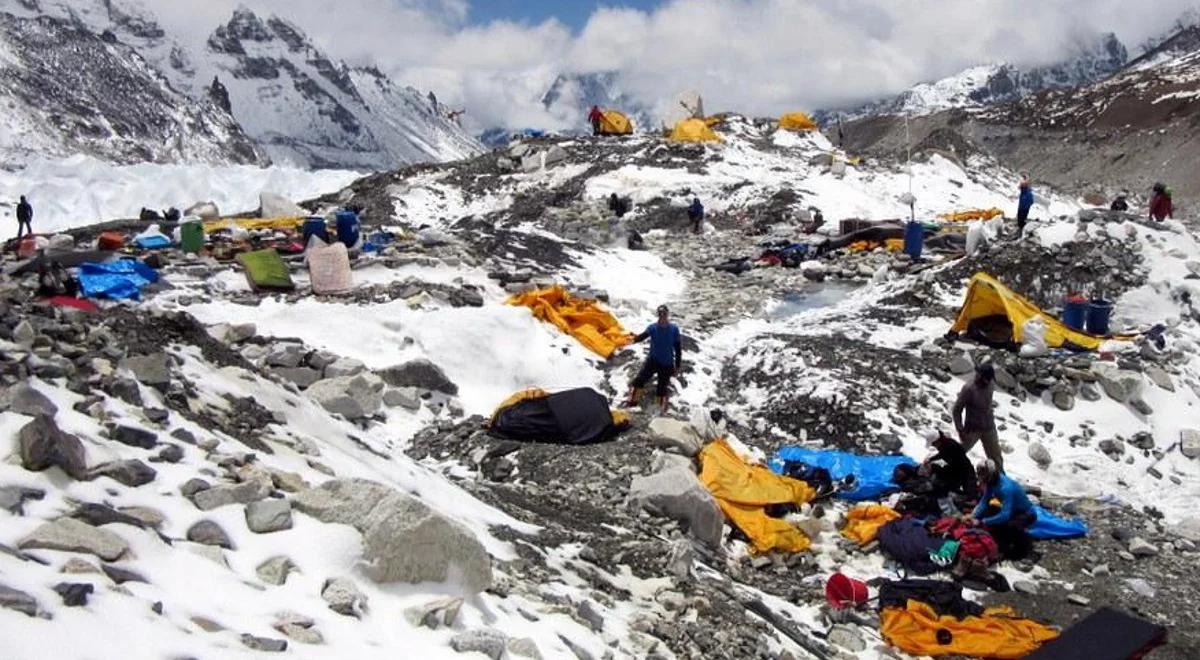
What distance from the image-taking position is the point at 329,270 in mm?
13102

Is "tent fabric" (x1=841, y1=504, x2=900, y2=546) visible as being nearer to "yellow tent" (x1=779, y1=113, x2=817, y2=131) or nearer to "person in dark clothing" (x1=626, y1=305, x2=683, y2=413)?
"person in dark clothing" (x1=626, y1=305, x2=683, y2=413)

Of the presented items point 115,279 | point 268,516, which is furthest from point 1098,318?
point 115,279

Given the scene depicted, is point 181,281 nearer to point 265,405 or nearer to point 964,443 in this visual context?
point 265,405

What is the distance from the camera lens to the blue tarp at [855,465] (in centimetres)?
904

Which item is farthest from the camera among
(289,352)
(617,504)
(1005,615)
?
(289,352)

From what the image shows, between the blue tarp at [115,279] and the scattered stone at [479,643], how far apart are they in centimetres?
876

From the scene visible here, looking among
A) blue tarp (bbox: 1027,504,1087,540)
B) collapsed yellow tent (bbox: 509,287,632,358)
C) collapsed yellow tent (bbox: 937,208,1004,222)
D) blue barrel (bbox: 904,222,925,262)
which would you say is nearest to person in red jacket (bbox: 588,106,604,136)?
collapsed yellow tent (bbox: 937,208,1004,222)

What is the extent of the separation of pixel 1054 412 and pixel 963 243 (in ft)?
28.2

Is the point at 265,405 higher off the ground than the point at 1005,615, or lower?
higher

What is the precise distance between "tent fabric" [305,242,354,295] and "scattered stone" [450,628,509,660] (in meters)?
9.32

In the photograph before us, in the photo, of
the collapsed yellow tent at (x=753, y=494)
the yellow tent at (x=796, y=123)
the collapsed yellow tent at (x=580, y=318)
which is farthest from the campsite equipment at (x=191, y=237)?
the yellow tent at (x=796, y=123)

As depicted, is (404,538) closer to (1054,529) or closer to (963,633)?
(963,633)

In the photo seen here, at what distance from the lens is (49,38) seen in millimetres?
157750

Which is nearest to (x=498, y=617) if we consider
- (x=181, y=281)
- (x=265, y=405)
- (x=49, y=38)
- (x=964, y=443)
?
(x=265, y=405)
